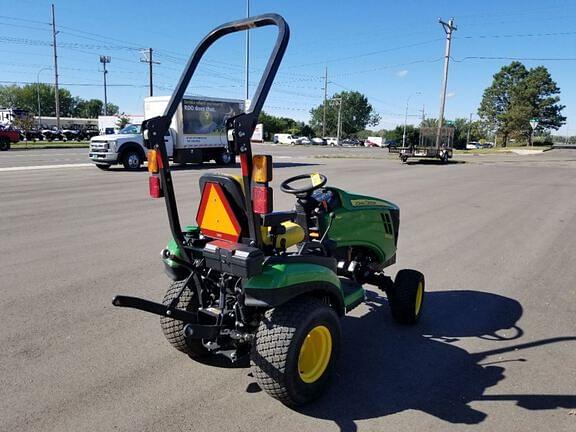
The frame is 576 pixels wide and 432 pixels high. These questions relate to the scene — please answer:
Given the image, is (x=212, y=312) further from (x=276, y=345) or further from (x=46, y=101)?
(x=46, y=101)

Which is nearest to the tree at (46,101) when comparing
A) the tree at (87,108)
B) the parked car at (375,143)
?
the tree at (87,108)

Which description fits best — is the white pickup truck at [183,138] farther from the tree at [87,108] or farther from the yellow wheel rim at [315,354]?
the tree at [87,108]

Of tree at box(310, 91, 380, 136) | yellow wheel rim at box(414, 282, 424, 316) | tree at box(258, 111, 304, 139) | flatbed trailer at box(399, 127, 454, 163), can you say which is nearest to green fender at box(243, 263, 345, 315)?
yellow wheel rim at box(414, 282, 424, 316)

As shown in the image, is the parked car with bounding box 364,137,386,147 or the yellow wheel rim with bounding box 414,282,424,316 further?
the parked car with bounding box 364,137,386,147

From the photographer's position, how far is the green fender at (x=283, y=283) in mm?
2643

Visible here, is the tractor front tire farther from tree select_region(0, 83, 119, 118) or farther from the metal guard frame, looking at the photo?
tree select_region(0, 83, 119, 118)

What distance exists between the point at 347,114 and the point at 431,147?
4051 inches

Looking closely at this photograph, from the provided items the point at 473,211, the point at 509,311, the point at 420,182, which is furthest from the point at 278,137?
the point at 509,311

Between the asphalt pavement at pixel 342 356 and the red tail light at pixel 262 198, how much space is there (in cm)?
132

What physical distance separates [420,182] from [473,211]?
6.10 metres

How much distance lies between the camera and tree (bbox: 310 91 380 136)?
12400 centimetres

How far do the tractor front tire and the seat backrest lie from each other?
1.92 feet

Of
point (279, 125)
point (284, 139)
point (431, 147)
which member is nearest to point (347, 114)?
point (279, 125)

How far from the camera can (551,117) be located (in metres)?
78.1
